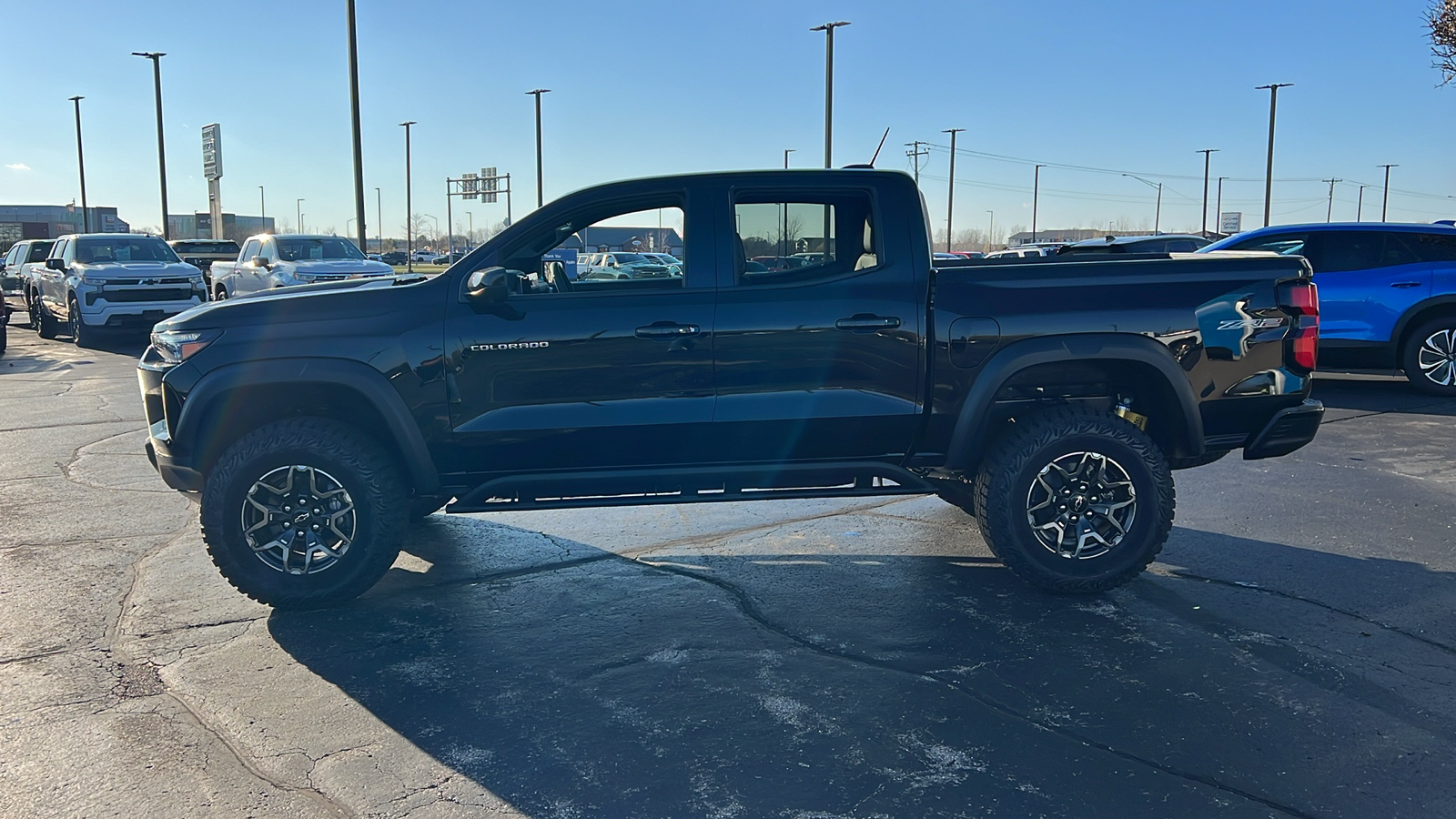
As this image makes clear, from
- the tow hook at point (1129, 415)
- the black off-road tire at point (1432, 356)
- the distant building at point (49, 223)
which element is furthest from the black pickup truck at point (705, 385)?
the distant building at point (49, 223)

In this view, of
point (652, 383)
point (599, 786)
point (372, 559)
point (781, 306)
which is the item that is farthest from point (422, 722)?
point (781, 306)

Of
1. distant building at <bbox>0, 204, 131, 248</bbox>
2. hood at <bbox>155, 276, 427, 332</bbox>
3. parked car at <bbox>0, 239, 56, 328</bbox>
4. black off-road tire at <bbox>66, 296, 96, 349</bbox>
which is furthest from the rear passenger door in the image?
distant building at <bbox>0, 204, 131, 248</bbox>

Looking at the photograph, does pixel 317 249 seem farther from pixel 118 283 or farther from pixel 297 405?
pixel 297 405

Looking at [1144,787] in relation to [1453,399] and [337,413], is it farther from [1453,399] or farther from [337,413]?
[1453,399]

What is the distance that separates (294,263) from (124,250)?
3.77 meters

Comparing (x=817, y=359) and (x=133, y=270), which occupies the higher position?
(x=133, y=270)

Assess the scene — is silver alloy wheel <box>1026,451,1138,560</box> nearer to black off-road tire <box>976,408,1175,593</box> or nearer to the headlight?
black off-road tire <box>976,408,1175,593</box>

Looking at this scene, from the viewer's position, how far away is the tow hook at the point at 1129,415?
17.4 ft

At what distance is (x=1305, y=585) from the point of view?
5199 mm

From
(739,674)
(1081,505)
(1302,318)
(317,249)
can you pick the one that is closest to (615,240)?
(739,674)

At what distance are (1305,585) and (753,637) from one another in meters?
2.74

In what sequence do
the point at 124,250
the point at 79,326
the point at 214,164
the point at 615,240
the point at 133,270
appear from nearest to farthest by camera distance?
1. the point at 615,240
2. the point at 133,270
3. the point at 79,326
4. the point at 124,250
5. the point at 214,164

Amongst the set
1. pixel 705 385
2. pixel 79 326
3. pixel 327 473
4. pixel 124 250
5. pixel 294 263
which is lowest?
pixel 79 326

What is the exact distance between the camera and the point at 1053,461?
16.4ft
